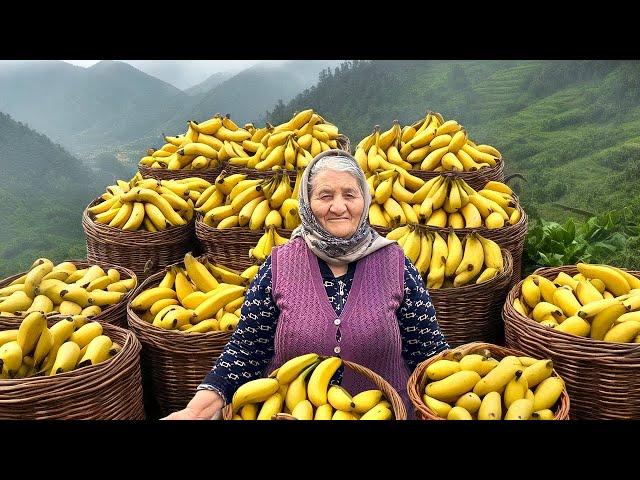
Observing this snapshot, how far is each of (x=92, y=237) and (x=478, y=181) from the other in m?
2.76

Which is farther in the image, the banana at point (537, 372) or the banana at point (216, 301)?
the banana at point (216, 301)

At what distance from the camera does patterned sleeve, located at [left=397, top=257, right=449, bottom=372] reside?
245cm

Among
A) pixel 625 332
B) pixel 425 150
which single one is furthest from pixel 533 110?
pixel 625 332

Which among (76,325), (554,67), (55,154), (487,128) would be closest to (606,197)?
(487,128)

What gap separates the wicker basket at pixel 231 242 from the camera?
4.20 m

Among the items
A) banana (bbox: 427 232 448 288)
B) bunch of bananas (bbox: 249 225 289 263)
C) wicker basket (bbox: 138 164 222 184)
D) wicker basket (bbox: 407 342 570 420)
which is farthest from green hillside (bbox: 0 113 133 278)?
wicker basket (bbox: 407 342 570 420)

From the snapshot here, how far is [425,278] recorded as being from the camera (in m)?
3.73

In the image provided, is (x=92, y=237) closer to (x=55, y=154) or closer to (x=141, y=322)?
(x=141, y=322)

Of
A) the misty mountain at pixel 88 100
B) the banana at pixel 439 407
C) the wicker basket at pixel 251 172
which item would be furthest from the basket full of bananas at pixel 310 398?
the misty mountain at pixel 88 100

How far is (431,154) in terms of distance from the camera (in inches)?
191

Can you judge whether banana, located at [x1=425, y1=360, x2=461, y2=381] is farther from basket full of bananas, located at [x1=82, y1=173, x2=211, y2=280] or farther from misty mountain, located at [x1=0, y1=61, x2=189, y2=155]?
misty mountain, located at [x1=0, y1=61, x2=189, y2=155]

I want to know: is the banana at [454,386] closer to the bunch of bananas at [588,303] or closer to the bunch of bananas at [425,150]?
the bunch of bananas at [588,303]

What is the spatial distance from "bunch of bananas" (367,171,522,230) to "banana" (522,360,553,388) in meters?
1.99

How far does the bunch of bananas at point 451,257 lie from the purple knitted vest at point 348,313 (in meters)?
1.29
